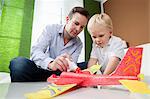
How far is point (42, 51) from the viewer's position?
0.97 metres

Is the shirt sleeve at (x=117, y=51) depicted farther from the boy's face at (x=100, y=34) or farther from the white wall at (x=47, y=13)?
the white wall at (x=47, y=13)

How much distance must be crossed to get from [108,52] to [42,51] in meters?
0.36

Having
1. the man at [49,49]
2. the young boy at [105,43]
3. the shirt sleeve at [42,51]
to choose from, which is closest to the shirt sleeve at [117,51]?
the young boy at [105,43]

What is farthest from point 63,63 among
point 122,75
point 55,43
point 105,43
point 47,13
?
point 47,13

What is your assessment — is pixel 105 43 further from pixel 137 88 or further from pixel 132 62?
pixel 137 88

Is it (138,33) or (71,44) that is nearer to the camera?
(71,44)

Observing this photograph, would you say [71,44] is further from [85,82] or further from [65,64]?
[85,82]

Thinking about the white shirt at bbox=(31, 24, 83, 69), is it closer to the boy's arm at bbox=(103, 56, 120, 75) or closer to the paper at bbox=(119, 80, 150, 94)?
the boy's arm at bbox=(103, 56, 120, 75)

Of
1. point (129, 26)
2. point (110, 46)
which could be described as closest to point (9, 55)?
point (110, 46)

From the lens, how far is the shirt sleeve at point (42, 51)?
0.83 meters

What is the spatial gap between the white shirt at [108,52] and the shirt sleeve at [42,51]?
0.29 metres

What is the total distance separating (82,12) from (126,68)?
64cm

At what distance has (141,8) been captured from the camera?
183cm

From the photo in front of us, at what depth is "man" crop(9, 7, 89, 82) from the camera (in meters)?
0.95
